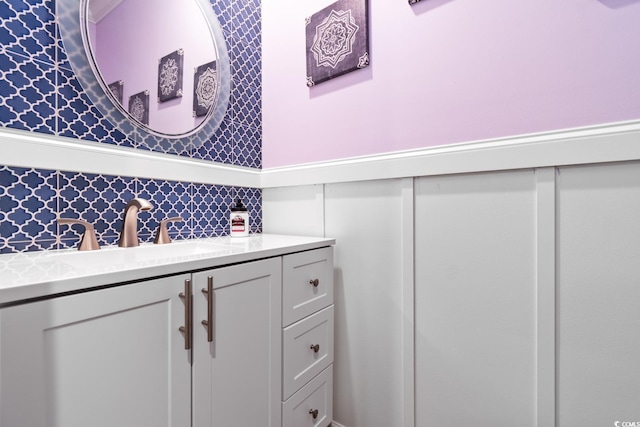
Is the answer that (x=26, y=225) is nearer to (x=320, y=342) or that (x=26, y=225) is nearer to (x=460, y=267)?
(x=320, y=342)

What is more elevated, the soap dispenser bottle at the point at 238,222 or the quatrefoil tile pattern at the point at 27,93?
the quatrefoil tile pattern at the point at 27,93

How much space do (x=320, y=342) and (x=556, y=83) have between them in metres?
1.14

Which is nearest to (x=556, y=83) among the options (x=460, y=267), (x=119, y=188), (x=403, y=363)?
(x=460, y=267)

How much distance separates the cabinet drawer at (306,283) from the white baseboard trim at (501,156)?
0.36 meters

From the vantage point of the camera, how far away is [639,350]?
0.76m

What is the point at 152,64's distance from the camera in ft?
3.67

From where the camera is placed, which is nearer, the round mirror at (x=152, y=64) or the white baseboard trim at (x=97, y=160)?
the white baseboard trim at (x=97, y=160)

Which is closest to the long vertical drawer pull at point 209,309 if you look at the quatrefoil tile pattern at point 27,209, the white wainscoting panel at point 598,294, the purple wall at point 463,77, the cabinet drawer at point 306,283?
the cabinet drawer at point 306,283

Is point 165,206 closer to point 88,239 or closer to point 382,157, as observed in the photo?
point 88,239

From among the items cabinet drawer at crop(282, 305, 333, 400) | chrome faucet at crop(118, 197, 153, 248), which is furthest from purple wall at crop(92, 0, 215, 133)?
cabinet drawer at crop(282, 305, 333, 400)

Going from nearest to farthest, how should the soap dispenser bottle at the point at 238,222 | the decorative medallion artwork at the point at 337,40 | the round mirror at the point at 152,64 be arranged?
the round mirror at the point at 152,64 → the decorative medallion artwork at the point at 337,40 → the soap dispenser bottle at the point at 238,222

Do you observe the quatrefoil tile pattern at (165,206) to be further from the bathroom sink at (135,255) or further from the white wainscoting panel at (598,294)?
the white wainscoting panel at (598,294)

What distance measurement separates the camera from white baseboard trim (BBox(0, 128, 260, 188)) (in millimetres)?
808

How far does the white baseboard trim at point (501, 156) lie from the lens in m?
0.76
